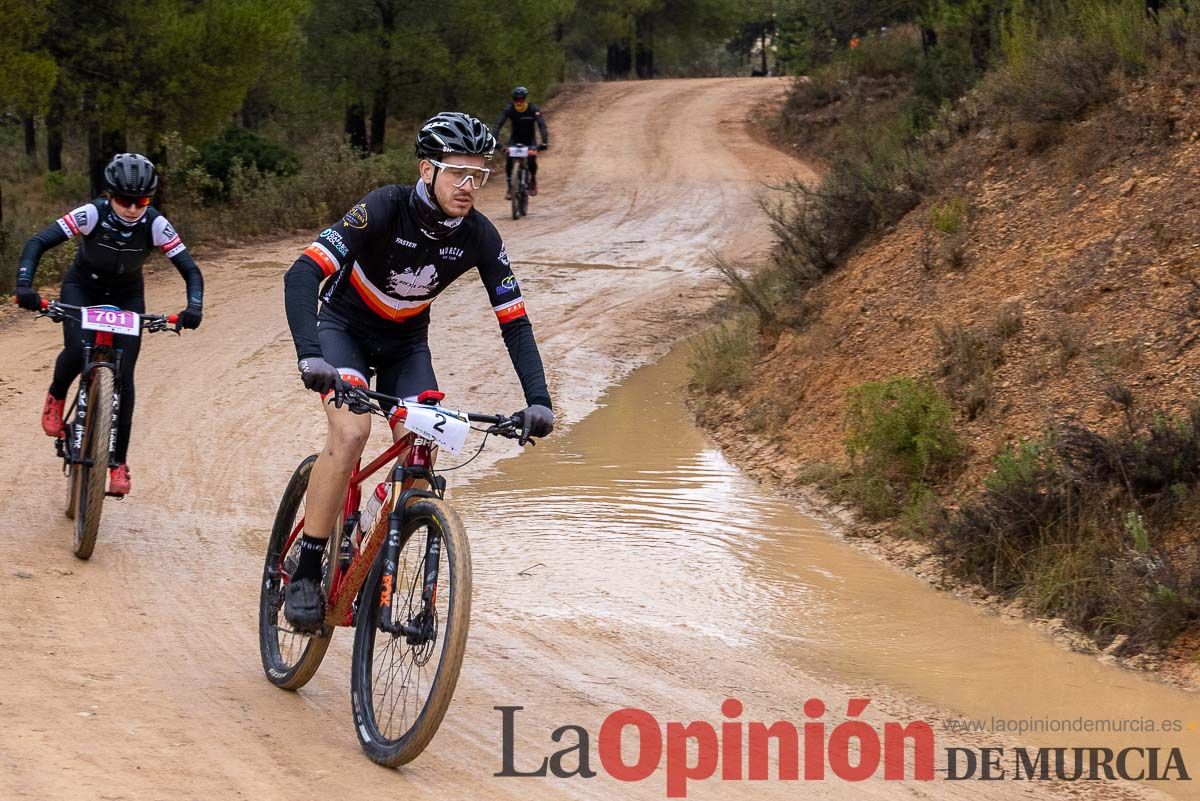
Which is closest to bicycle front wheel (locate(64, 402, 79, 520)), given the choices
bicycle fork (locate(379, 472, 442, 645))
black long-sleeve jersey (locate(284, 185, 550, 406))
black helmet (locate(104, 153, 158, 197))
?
black helmet (locate(104, 153, 158, 197))

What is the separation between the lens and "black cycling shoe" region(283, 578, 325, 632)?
494cm

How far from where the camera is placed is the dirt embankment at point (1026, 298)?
8.66 meters

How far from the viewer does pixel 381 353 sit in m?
5.29

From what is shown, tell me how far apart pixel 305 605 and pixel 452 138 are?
1901mm

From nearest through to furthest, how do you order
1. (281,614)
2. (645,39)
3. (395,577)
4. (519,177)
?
(395,577) → (281,614) → (519,177) → (645,39)

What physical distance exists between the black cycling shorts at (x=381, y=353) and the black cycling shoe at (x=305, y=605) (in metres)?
0.84

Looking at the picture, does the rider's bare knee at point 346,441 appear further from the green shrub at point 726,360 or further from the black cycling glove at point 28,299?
the green shrub at point 726,360

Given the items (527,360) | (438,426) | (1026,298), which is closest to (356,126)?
(1026,298)

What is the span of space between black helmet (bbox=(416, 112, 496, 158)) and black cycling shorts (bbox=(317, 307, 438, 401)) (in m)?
0.78

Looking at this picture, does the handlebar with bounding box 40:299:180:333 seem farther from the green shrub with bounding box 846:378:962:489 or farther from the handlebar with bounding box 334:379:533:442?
the green shrub with bounding box 846:378:962:489

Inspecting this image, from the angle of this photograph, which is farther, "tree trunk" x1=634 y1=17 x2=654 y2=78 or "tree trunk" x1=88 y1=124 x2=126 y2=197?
"tree trunk" x1=634 y1=17 x2=654 y2=78

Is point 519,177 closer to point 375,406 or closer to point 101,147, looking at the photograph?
point 101,147

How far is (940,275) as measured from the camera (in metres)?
11.5

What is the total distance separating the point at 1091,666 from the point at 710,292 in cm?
1177
